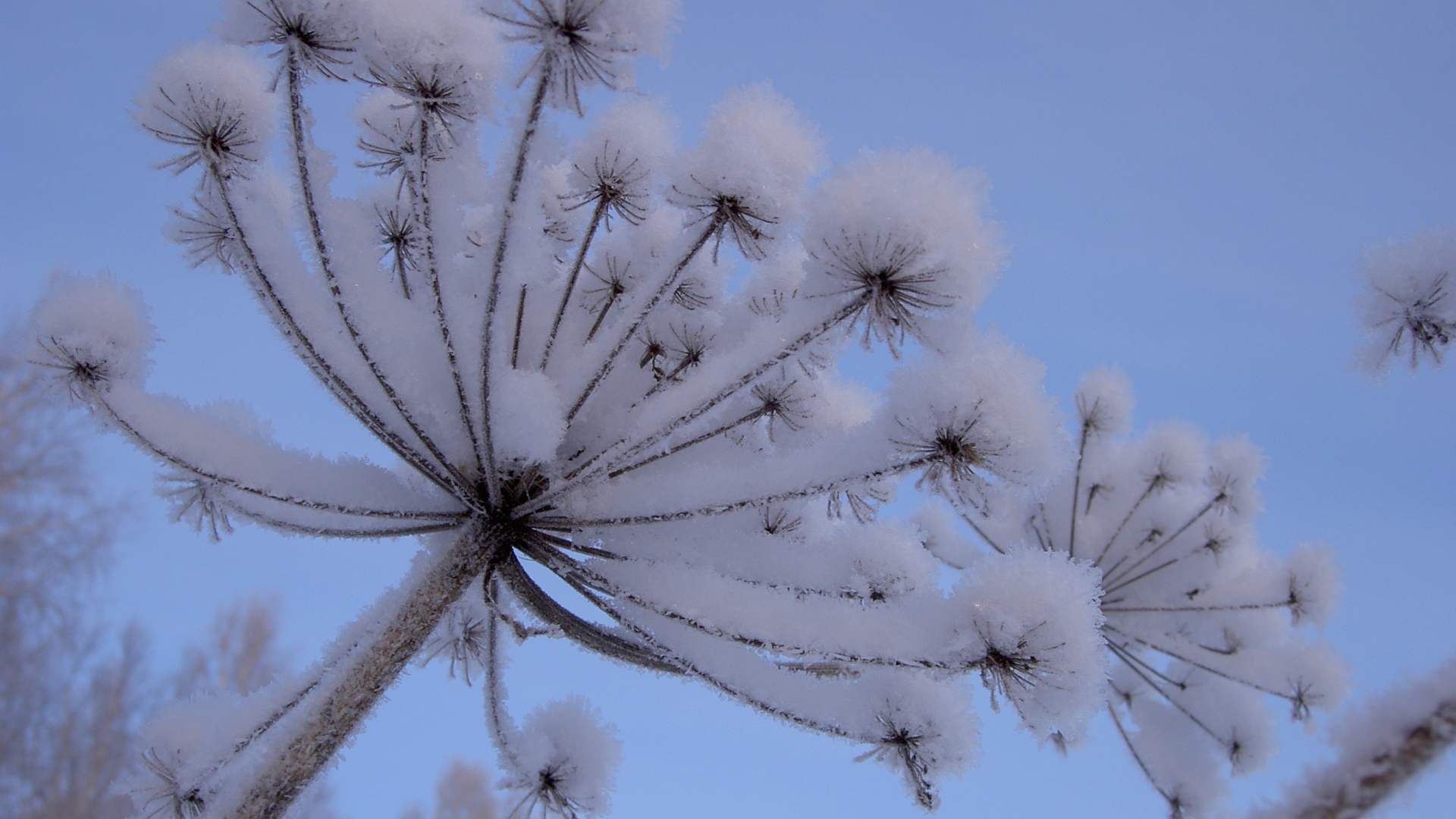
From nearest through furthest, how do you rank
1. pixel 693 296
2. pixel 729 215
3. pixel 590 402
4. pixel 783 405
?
1. pixel 729 215
2. pixel 590 402
3. pixel 783 405
4. pixel 693 296

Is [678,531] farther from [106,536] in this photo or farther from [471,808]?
[471,808]

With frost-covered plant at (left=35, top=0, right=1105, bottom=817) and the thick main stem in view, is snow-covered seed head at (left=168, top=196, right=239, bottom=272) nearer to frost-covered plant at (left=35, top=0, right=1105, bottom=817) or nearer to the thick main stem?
frost-covered plant at (left=35, top=0, right=1105, bottom=817)

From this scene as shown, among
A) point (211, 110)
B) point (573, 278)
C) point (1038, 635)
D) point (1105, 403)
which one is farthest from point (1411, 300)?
point (211, 110)

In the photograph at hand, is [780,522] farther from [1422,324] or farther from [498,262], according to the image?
[1422,324]

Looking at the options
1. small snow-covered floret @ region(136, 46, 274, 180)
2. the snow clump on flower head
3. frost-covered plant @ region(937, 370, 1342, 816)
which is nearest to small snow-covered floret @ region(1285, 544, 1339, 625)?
frost-covered plant @ region(937, 370, 1342, 816)

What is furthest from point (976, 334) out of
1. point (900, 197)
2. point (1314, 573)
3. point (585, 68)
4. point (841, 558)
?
point (1314, 573)
